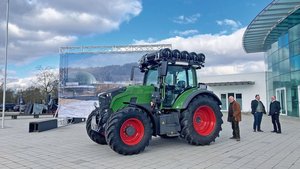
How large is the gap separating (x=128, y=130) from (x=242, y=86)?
90.7 feet

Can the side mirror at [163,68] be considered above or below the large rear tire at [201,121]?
above

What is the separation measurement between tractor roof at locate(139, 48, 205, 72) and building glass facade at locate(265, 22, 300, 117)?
13795 mm

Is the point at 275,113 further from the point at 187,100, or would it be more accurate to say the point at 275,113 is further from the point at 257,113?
Answer: the point at 187,100

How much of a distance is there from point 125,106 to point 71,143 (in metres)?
3.04

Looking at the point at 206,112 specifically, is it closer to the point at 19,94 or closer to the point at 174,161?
the point at 174,161

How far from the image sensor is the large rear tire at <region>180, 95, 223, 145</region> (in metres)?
8.35

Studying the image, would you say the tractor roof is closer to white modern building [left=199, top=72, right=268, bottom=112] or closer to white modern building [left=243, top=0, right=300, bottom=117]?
white modern building [left=243, top=0, right=300, bottom=117]

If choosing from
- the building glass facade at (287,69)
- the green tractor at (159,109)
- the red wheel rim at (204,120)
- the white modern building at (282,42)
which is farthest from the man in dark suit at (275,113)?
the building glass facade at (287,69)

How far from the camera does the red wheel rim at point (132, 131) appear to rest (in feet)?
23.8

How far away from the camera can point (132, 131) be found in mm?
7402

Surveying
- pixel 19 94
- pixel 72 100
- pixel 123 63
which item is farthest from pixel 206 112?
pixel 19 94

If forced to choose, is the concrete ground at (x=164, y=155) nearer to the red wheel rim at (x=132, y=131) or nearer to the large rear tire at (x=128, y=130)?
the large rear tire at (x=128, y=130)

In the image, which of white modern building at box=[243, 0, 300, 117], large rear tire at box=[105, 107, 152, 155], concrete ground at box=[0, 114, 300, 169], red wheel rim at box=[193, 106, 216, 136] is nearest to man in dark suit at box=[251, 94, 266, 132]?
concrete ground at box=[0, 114, 300, 169]

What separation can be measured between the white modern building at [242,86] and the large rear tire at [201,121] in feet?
78.2
